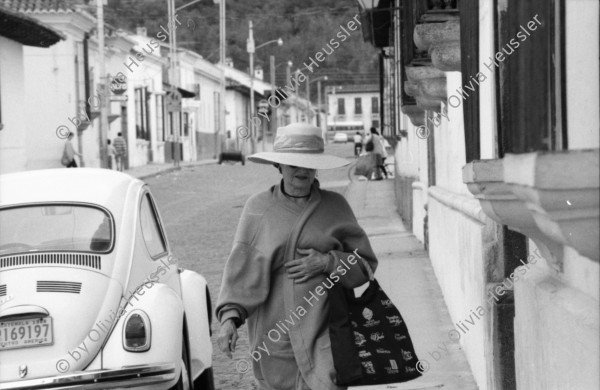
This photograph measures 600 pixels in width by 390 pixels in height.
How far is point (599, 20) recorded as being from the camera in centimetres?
293

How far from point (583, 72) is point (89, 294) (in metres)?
4.11

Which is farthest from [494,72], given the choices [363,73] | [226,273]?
[363,73]

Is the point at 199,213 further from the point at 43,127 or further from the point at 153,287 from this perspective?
the point at 153,287

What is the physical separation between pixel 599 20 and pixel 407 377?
218 cm

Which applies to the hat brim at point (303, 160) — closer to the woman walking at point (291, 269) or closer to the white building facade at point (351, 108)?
the woman walking at point (291, 269)

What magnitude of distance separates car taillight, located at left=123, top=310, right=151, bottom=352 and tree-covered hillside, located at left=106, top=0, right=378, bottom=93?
59.3 meters

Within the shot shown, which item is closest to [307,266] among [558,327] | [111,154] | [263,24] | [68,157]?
[558,327]

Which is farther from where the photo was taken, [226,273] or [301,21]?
[301,21]

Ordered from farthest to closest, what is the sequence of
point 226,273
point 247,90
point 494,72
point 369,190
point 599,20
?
point 247,90
point 369,190
point 494,72
point 226,273
point 599,20

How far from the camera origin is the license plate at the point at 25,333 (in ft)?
20.7

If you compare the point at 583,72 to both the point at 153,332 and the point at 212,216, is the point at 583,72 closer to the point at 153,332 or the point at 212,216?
the point at 153,332

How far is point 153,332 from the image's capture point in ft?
21.2

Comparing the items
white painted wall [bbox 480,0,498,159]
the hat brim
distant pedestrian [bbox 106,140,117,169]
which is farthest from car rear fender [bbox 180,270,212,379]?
distant pedestrian [bbox 106,140,117,169]

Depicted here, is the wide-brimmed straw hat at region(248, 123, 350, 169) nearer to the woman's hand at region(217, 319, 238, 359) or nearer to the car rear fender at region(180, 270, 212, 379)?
the woman's hand at region(217, 319, 238, 359)
